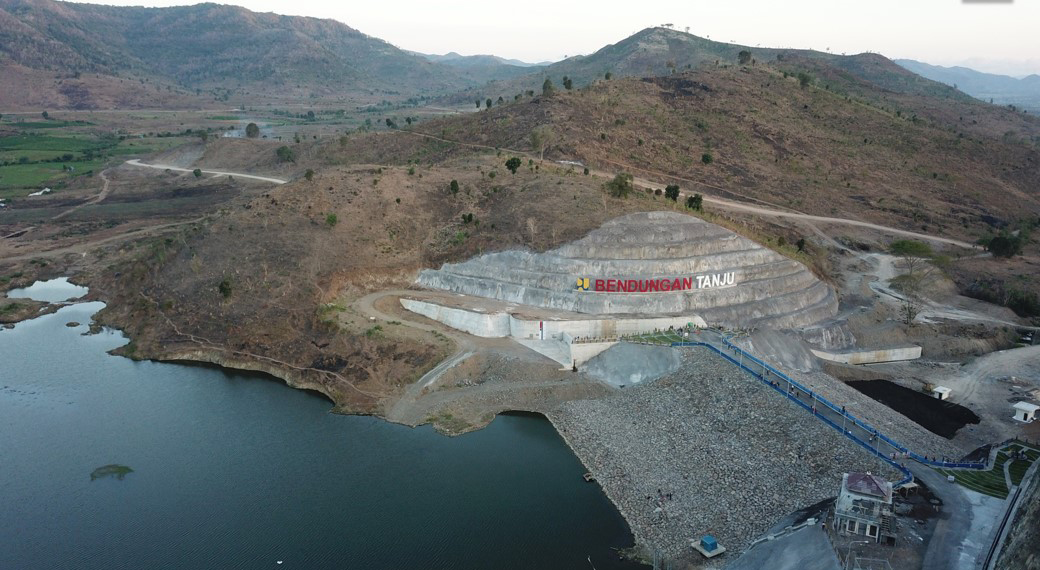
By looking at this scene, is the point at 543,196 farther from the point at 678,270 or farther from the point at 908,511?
the point at 908,511

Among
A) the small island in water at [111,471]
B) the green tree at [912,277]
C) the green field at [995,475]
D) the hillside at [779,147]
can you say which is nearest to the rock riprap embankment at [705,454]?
the green field at [995,475]

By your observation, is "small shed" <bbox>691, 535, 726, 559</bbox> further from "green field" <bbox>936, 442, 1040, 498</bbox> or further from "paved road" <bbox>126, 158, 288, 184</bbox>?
"paved road" <bbox>126, 158, 288, 184</bbox>

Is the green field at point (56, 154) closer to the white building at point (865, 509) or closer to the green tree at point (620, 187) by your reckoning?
Answer: the green tree at point (620, 187)

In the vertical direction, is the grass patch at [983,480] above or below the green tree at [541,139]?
below

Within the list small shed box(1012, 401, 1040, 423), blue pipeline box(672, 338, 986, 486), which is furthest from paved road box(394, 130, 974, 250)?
small shed box(1012, 401, 1040, 423)

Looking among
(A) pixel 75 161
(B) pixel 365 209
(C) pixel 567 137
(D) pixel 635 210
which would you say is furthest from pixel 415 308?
(A) pixel 75 161

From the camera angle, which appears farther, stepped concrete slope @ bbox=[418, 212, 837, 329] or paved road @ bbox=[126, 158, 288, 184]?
paved road @ bbox=[126, 158, 288, 184]
